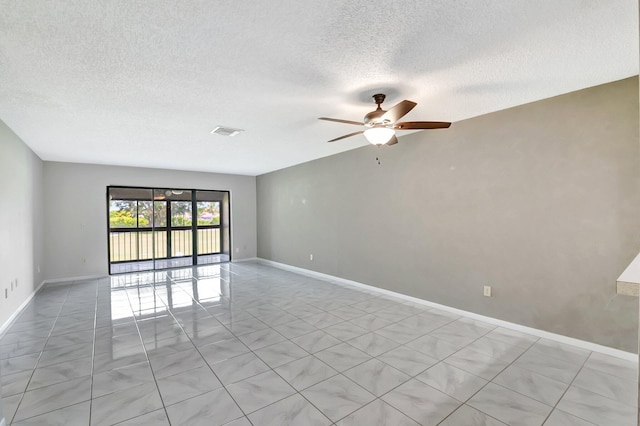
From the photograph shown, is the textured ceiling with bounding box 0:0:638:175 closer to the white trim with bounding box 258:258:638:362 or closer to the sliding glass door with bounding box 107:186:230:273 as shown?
the white trim with bounding box 258:258:638:362

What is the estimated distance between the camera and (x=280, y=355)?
268 cm

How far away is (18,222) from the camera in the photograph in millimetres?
4012

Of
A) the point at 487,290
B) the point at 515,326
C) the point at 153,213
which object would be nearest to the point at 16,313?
the point at 153,213

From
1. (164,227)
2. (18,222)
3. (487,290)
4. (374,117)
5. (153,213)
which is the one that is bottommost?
(487,290)

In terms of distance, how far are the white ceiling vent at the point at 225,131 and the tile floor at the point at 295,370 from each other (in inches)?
96.4

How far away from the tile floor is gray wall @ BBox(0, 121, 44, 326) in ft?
1.62

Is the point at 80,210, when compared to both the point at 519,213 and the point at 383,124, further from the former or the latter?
the point at 519,213

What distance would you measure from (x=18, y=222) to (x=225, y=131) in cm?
313

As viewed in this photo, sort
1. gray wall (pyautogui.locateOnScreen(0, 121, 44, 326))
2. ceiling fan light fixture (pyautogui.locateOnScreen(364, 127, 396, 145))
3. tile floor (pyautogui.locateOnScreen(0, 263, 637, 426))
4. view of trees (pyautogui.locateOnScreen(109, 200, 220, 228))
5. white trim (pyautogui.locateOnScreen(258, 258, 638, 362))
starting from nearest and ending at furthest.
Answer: tile floor (pyautogui.locateOnScreen(0, 263, 637, 426)) < white trim (pyautogui.locateOnScreen(258, 258, 638, 362)) < ceiling fan light fixture (pyautogui.locateOnScreen(364, 127, 396, 145)) < gray wall (pyautogui.locateOnScreen(0, 121, 44, 326)) < view of trees (pyautogui.locateOnScreen(109, 200, 220, 228))

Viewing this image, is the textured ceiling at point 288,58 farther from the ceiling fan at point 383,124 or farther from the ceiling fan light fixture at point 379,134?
the ceiling fan light fixture at point 379,134

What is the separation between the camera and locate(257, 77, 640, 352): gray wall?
2.63 metres

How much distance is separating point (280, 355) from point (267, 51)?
2544mm

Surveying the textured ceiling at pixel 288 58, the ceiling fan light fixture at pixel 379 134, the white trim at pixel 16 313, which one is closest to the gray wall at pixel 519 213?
the textured ceiling at pixel 288 58

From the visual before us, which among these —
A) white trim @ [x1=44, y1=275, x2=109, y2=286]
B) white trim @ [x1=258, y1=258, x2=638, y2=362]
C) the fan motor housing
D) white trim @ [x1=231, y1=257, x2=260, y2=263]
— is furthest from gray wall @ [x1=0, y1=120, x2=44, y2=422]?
white trim @ [x1=258, y1=258, x2=638, y2=362]
